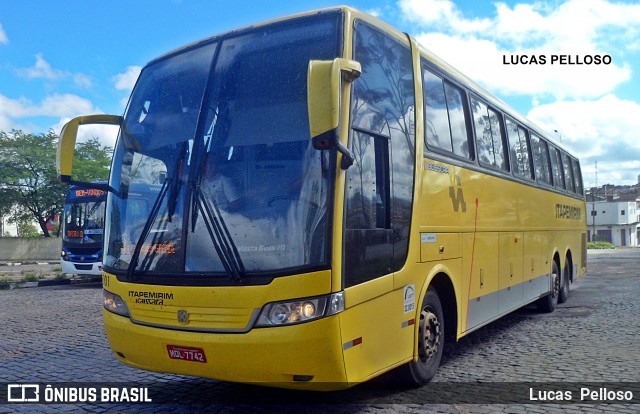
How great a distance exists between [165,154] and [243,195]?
3.04ft

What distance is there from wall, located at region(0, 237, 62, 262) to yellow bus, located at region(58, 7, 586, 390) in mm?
39989

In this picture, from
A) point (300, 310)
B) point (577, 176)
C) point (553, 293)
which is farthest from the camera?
point (577, 176)

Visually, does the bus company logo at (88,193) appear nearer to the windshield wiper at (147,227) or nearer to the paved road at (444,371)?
the paved road at (444,371)

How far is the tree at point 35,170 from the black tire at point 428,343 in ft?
122

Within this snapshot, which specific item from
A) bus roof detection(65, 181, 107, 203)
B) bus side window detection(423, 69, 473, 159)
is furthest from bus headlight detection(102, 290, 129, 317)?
bus roof detection(65, 181, 107, 203)

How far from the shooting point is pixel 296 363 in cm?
441

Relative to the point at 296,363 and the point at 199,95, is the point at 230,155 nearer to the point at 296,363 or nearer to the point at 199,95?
the point at 199,95

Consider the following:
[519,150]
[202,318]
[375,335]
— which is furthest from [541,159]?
[202,318]

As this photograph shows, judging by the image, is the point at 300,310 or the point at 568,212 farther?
the point at 568,212

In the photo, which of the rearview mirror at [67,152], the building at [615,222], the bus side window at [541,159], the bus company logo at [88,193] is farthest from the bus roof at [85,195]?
the building at [615,222]

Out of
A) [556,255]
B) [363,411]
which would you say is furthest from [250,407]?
[556,255]

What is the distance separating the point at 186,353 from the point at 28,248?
1652 inches

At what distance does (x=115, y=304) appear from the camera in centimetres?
533

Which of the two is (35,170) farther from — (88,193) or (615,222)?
(615,222)
